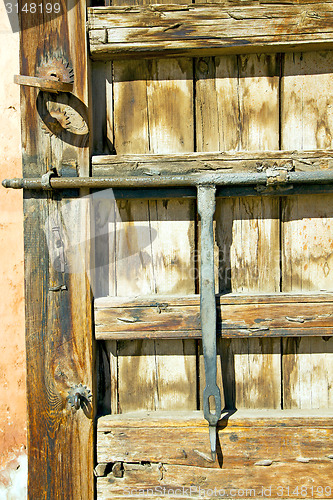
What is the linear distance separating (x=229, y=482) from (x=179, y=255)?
0.82 m

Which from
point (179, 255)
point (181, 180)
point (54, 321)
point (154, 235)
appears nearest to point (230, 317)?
point (179, 255)

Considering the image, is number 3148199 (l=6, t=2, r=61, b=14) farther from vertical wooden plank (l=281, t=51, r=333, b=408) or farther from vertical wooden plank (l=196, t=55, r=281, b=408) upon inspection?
vertical wooden plank (l=281, t=51, r=333, b=408)

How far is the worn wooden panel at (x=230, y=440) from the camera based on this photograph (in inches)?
52.0

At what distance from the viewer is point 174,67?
138 cm

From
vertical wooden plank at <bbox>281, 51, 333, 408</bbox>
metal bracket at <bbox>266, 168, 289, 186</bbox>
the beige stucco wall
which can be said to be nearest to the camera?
metal bracket at <bbox>266, 168, 289, 186</bbox>

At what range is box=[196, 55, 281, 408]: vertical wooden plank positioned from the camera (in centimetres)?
137

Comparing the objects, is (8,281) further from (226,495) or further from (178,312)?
(226,495)

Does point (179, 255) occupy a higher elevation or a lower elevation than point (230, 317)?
higher

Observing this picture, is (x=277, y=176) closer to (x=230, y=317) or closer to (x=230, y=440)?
(x=230, y=317)

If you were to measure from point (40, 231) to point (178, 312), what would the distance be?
0.57 m

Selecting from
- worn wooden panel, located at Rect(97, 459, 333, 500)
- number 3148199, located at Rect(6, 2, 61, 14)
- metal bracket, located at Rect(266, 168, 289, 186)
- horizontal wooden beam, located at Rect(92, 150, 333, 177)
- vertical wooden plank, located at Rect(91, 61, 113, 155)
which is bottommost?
worn wooden panel, located at Rect(97, 459, 333, 500)

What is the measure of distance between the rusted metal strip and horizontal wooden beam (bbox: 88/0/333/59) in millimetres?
514

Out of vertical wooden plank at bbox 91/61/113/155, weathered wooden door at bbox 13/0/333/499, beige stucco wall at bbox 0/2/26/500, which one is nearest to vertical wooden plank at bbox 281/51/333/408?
weathered wooden door at bbox 13/0/333/499

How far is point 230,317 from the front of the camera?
1.33 metres
